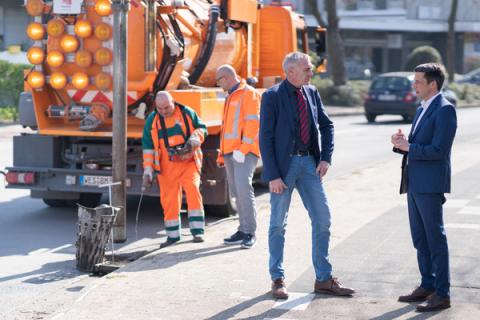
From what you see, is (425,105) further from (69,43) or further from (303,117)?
(69,43)

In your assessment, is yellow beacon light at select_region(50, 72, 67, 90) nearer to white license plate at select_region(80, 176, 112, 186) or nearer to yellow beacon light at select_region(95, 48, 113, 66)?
yellow beacon light at select_region(95, 48, 113, 66)

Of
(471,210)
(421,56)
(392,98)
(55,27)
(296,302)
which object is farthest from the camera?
(421,56)

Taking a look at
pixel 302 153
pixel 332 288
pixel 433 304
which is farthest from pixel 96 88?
pixel 433 304

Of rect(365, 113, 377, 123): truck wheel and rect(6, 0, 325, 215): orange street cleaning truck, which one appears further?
rect(365, 113, 377, 123): truck wheel

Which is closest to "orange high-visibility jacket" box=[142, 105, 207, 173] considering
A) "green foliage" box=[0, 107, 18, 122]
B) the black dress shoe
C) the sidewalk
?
the black dress shoe

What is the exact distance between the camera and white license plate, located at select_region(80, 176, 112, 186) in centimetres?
1134

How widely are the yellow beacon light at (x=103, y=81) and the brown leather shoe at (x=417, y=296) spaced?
5040 millimetres

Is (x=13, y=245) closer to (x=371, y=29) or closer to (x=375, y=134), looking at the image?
(x=375, y=134)

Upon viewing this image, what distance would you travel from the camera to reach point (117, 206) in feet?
31.7

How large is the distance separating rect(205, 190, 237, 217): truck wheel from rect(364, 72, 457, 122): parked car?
19.5m

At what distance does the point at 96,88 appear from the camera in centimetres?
1130

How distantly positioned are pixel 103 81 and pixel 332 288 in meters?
4.67

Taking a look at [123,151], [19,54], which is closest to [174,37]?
[123,151]

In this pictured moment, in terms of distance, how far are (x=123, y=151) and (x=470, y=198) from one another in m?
5.36
